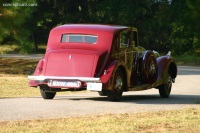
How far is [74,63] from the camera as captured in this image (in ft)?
45.6

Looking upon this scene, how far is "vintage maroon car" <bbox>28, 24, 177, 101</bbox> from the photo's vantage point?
45.1 ft

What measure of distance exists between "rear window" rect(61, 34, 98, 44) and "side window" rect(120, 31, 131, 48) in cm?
69

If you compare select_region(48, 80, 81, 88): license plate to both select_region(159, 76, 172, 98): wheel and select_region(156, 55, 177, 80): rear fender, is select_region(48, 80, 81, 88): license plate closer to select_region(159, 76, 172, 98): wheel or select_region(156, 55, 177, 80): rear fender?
select_region(156, 55, 177, 80): rear fender

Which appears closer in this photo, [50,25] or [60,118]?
[60,118]

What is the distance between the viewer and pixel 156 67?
15.8 metres

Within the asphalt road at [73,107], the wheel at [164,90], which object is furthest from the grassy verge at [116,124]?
the wheel at [164,90]

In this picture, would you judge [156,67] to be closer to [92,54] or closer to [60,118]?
[92,54]

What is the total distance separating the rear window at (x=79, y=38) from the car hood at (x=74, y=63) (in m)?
0.55

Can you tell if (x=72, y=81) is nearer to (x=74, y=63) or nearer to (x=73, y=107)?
(x=74, y=63)

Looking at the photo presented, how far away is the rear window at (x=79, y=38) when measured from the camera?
1465cm

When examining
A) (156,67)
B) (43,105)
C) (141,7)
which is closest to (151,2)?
(141,7)

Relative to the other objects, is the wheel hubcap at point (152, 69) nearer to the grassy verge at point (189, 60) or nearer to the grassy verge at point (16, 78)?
the grassy verge at point (16, 78)

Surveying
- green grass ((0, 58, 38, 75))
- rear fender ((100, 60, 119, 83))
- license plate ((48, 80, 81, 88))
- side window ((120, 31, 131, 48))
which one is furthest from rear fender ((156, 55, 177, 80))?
green grass ((0, 58, 38, 75))

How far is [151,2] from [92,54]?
30.1 meters
